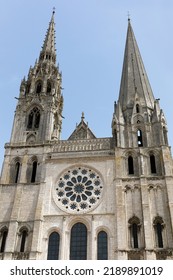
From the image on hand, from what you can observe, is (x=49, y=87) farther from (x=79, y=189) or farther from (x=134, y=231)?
(x=134, y=231)

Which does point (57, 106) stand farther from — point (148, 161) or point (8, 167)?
point (148, 161)

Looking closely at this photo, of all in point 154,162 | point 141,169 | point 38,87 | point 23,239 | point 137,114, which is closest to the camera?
point 23,239

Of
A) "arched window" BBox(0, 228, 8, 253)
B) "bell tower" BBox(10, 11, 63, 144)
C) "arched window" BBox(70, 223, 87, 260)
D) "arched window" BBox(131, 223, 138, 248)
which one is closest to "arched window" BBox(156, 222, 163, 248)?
"arched window" BBox(131, 223, 138, 248)

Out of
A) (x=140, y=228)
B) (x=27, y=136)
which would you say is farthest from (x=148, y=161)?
(x=27, y=136)

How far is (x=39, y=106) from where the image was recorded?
31375mm

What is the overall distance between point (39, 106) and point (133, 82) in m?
9.62

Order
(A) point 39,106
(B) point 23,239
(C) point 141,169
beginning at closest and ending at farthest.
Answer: (B) point 23,239 < (C) point 141,169 < (A) point 39,106

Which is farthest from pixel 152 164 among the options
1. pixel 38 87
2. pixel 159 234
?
pixel 38 87

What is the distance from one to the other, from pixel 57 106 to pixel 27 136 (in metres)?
5.17

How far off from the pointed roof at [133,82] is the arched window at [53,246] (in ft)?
43.0

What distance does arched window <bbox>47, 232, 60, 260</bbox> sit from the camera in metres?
22.5

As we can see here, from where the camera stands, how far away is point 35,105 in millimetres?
31609

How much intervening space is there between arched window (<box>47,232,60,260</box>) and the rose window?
217 cm
